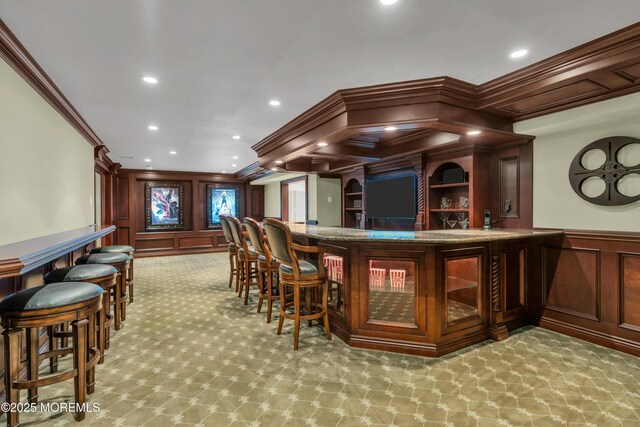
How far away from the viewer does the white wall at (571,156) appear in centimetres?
287

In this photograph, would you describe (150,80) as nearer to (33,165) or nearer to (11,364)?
(33,165)

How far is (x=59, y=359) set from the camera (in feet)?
8.80

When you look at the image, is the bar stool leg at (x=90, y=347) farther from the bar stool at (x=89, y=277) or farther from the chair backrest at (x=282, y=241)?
Result: the chair backrest at (x=282, y=241)

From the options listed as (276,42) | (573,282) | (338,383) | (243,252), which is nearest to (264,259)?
(243,252)

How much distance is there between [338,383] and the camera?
2.24 metres

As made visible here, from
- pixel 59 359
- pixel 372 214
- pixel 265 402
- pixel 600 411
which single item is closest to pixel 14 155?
pixel 59 359

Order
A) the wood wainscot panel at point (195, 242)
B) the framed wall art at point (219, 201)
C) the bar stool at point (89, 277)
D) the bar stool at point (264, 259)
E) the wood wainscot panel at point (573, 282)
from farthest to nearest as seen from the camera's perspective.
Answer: the framed wall art at point (219, 201), the wood wainscot panel at point (195, 242), the bar stool at point (264, 259), the wood wainscot panel at point (573, 282), the bar stool at point (89, 277)

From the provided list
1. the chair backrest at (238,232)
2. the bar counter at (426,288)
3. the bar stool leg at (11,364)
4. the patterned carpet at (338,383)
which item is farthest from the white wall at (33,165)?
the bar counter at (426,288)

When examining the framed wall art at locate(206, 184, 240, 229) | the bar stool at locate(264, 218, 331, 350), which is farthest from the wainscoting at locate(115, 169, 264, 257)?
the bar stool at locate(264, 218, 331, 350)

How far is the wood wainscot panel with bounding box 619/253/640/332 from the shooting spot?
2766 mm

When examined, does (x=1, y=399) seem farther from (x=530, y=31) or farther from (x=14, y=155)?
(x=530, y=31)

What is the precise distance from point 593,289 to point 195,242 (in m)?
9.17

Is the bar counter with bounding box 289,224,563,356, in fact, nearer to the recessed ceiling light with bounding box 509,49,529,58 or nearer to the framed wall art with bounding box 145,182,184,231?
the recessed ceiling light with bounding box 509,49,529,58

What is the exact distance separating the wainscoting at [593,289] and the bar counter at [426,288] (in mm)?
213
